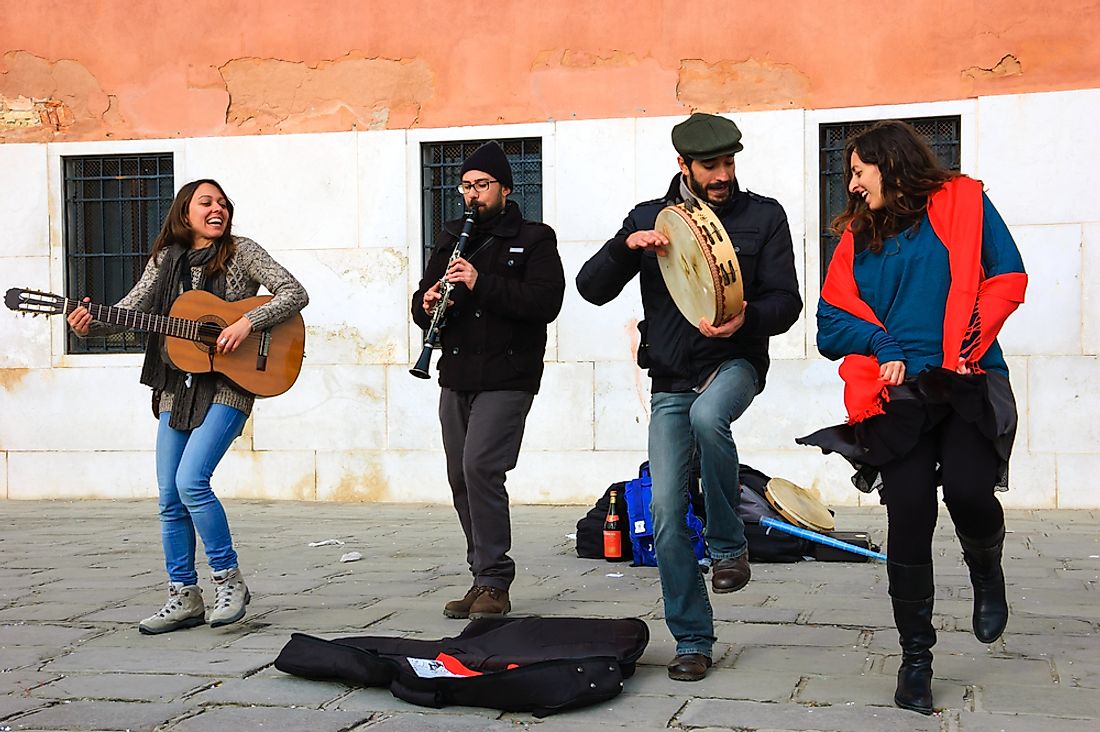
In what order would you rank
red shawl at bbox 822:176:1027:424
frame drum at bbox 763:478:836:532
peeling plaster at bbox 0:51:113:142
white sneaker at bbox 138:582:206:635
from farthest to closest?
peeling plaster at bbox 0:51:113:142 → frame drum at bbox 763:478:836:532 → white sneaker at bbox 138:582:206:635 → red shawl at bbox 822:176:1027:424

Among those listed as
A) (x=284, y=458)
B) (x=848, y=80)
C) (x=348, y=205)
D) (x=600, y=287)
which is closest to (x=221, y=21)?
(x=348, y=205)

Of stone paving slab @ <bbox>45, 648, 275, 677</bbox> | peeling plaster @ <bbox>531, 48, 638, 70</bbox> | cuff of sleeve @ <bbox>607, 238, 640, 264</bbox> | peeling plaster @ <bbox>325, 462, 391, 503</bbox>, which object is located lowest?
peeling plaster @ <bbox>325, 462, 391, 503</bbox>

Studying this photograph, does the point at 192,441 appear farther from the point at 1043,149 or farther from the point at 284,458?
the point at 1043,149

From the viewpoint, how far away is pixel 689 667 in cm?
460

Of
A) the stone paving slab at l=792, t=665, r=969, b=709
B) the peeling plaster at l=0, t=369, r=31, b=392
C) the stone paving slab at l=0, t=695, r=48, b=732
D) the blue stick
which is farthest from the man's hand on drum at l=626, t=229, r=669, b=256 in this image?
the peeling plaster at l=0, t=369, r=31, b=392

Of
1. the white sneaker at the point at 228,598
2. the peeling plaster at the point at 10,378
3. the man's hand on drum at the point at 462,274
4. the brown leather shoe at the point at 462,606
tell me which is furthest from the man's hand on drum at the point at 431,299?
the peeling plaster at the point at 10,378

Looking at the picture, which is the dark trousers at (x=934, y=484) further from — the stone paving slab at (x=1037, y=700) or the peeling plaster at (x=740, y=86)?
the peeling plaster at (x=740, y=86)

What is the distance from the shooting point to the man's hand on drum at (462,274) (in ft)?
19.3

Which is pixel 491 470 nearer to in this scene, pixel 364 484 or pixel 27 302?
pixel 27 302

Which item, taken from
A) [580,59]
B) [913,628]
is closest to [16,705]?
[913,628]

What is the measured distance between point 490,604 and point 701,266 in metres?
2.03

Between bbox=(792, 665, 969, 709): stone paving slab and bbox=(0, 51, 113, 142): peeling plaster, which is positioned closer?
bbox=(792, 665, 969, 709): stone paving slab

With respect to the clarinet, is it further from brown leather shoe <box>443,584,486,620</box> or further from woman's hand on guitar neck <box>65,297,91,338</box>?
woman's hand on guitar neck <box>65,297,91,338</box>

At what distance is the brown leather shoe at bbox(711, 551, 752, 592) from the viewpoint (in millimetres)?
4617
